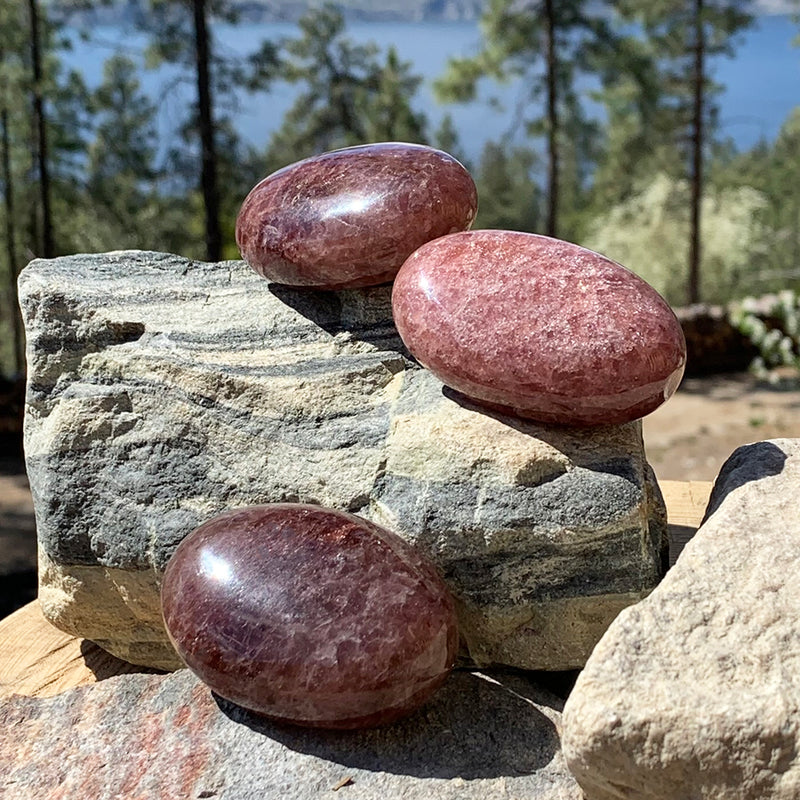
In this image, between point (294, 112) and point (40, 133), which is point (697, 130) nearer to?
point (294, 112)

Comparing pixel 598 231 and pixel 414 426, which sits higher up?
pixel 414 426

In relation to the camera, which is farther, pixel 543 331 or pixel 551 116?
pixel 551 116

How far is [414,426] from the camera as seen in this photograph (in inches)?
85.5

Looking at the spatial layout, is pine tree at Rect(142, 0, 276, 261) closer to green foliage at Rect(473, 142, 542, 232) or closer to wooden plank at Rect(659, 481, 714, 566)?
wooden plank at Rect(659, 481, 714, 566)

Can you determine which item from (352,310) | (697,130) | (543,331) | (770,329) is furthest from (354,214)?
(697,130)

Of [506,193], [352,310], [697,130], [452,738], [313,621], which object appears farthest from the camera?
[506,193]

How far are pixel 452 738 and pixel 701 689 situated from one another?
21.6 inches

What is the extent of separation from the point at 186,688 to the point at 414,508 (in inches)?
25.5

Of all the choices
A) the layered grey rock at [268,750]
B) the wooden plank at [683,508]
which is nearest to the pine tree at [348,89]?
the wooden plank at [683,508]

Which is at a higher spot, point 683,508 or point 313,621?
point 313,621

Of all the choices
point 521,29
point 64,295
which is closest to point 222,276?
point 64,295

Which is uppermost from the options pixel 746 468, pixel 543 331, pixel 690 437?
pixel 543 331

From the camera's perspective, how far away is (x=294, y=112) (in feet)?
30.6

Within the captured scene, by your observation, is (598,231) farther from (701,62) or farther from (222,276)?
(222,276)
